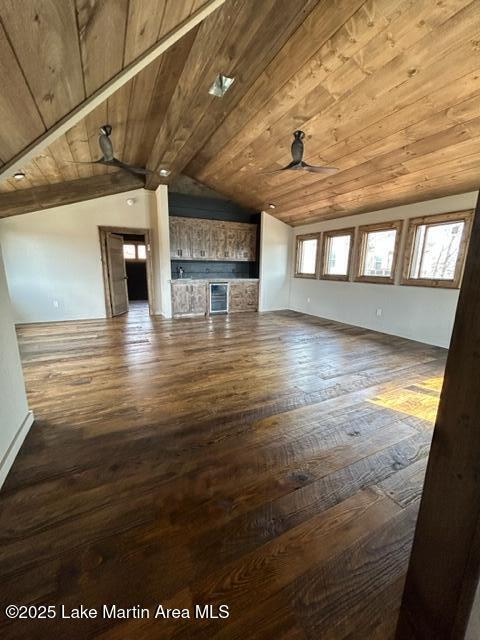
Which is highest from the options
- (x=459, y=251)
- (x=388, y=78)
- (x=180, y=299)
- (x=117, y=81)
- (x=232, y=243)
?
(x=388, y=78)

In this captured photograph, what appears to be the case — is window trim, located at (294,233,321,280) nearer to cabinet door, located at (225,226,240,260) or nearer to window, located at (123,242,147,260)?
cabinet door, located at (225,226,240,260)

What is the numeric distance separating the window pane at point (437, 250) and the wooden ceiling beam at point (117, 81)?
425 centimetres

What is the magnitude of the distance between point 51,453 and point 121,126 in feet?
12.3

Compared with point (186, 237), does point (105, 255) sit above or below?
below

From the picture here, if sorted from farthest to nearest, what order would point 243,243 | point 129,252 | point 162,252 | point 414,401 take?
1. point 129,252
2. point 243,243
3. point 162,252
4. point 414,401

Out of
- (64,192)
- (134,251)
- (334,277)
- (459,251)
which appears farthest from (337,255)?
(134,251)

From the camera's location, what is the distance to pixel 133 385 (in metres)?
2.79

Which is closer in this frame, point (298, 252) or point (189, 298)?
point (189, 298)

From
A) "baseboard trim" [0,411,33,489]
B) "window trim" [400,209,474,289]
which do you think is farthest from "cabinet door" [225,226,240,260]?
"baseboard trim" [0,411,33,489]

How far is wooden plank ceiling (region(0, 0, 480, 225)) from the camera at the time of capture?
139cm

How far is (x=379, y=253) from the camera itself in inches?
204

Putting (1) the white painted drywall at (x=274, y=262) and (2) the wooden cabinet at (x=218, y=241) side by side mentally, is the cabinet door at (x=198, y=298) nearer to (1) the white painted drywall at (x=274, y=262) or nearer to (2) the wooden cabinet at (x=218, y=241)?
(2) the wooden cabinet at (x=218, y=241)

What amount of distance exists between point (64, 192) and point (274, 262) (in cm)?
480

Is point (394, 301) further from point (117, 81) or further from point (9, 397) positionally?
point (9, 397)
